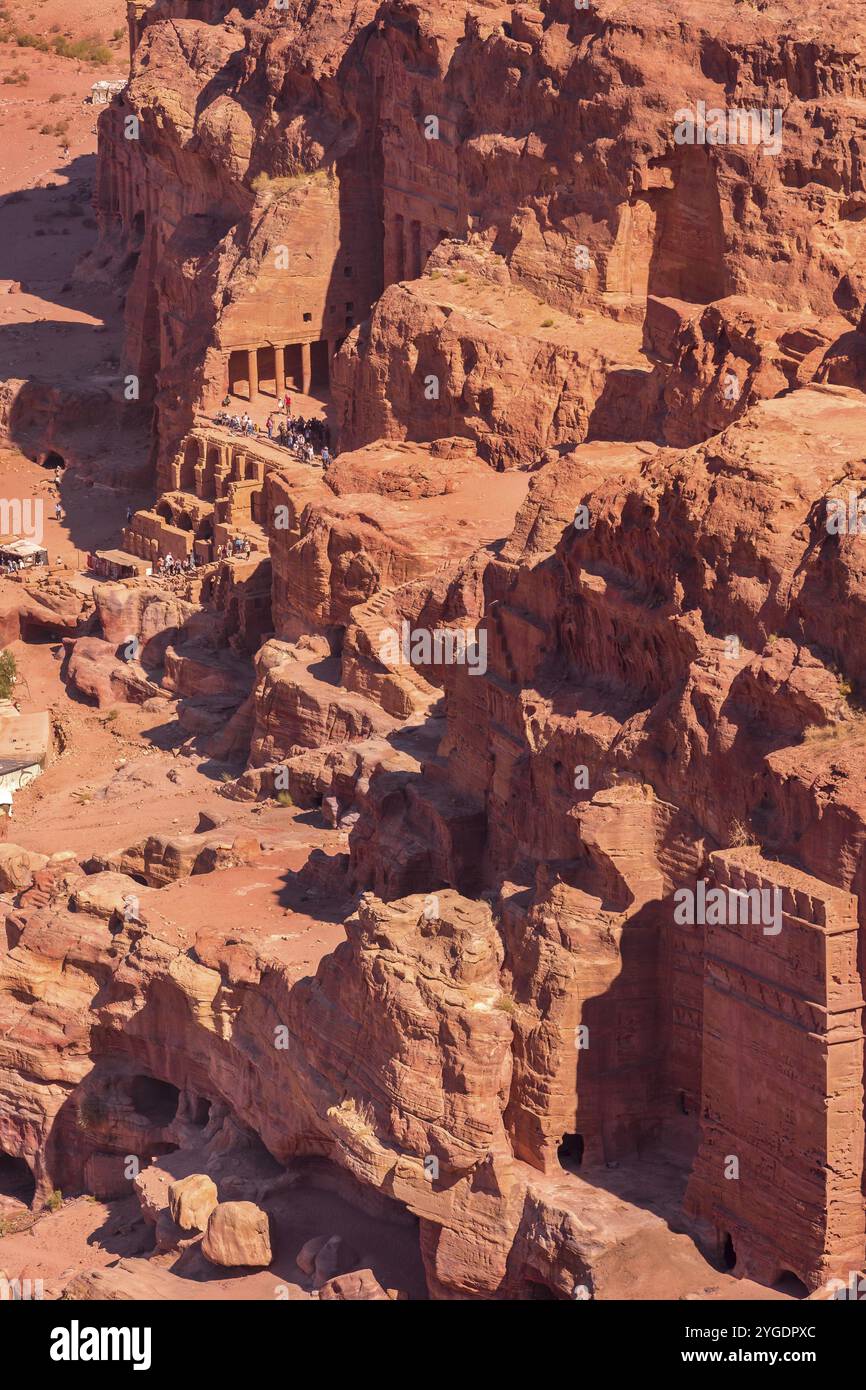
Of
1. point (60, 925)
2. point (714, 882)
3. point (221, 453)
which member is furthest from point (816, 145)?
point (714, 882)

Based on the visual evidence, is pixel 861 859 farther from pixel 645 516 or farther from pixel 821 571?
pixel 645 516

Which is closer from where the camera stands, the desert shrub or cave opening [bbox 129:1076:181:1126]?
cave opening [bbox 129:1076:181:1126]

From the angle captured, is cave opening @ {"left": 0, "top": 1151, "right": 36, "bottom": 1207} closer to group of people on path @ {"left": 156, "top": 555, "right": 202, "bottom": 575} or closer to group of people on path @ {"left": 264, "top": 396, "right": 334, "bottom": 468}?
group of people on path @ {"left": 156, "top": 555, "right": 202, "bottom": 575}

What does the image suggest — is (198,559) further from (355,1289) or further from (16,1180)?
(355,1289)

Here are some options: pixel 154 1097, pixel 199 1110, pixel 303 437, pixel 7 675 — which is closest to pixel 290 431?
pixel 303 437

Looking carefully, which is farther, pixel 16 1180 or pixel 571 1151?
pixel 16 1180

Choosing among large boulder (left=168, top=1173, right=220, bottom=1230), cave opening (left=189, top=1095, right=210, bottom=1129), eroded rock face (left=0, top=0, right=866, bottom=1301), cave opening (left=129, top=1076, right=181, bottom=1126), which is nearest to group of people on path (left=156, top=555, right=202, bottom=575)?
eroded rock face (left=0, top=0, right=866, bottom=1301)

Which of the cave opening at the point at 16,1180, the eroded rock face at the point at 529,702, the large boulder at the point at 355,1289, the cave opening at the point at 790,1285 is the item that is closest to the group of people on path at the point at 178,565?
the eroded rock face at the point at 529,702
